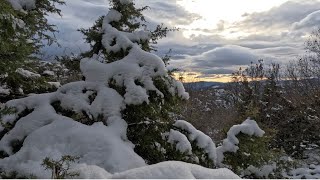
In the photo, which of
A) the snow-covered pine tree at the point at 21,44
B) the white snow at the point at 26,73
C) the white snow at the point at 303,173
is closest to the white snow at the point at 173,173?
the snow-covered pine tree at the point at 21,44

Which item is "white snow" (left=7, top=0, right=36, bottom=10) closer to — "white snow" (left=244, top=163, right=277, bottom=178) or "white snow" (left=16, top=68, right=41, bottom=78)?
"white snow" (left=16, top=68, right=41, bottom=78)

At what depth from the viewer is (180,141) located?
22.7 ft

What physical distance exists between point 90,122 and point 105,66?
110cm

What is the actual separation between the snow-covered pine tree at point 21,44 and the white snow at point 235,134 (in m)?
4.27

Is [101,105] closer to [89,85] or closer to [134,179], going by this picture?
[89,85]

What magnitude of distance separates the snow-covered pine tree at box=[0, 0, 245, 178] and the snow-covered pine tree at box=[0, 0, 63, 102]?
0.83 m

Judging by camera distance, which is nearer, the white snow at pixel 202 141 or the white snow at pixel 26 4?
the white snow at pixel 202 141

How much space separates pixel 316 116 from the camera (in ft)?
77.6

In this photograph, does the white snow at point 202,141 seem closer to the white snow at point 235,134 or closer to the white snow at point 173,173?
the white snow at point 235,134

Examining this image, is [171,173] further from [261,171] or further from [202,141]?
[261,171]

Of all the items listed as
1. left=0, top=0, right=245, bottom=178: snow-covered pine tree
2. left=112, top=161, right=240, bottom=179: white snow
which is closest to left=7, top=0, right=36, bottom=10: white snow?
left=0, top=0, right=245, bottom=178: snow-covered pine tree

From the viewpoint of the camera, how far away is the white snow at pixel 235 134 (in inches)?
316

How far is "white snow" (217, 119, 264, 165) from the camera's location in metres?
8.04

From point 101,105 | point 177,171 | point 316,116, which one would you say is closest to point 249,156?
point 101,105
